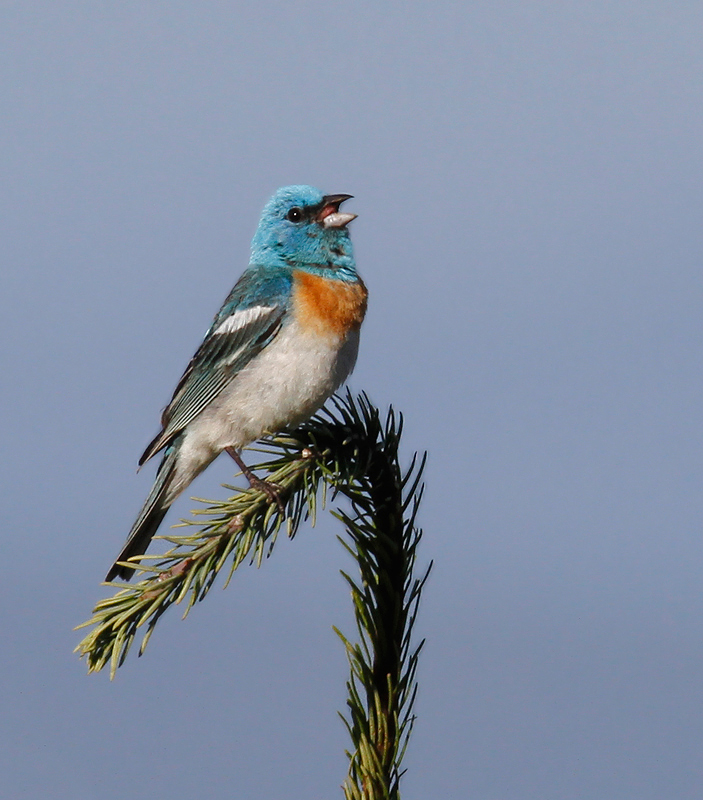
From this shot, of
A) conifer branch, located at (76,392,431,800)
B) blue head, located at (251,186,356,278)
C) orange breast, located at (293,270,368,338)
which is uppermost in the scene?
blue head, located at (251,186,356,278)

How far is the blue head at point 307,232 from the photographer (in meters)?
3.72

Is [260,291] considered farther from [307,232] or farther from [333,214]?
[333,214]

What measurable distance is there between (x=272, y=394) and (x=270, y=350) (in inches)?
8.7

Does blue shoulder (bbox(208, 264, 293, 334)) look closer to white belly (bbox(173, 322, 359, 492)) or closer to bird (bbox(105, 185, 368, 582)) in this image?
bird (bbox(105, 185, 368, 582))

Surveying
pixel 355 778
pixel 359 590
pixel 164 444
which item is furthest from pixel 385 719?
pixel 164 444

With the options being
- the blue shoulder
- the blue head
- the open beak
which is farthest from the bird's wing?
the open beak

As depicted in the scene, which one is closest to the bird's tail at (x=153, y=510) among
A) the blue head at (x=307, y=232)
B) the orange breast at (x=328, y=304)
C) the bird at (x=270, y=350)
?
the bird at (x=270, y=350)

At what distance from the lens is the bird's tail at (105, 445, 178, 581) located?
341 cm

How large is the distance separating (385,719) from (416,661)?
154 millimetres

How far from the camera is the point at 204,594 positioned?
90.4 inches

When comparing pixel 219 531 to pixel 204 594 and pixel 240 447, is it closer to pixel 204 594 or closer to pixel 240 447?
pixel 204 594

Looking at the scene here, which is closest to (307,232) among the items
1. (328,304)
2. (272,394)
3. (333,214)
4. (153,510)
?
(333,214)

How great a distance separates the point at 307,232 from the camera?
376cm

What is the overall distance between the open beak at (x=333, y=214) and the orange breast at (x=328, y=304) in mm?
256
